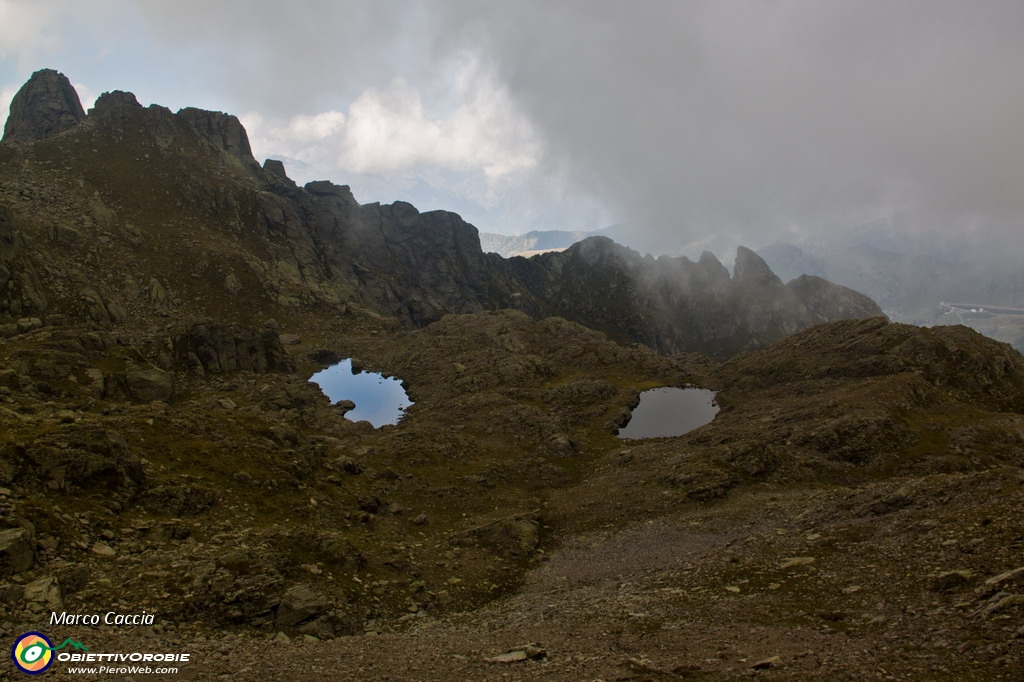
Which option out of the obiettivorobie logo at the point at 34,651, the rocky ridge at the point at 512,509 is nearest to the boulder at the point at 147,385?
the rocky ridge at the point at 512,509

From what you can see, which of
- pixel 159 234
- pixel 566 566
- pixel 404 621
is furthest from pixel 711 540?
pixel 159 234

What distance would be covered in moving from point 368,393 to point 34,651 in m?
81.6

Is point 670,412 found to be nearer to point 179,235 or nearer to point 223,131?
point 179,235

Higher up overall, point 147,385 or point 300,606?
point 147,385

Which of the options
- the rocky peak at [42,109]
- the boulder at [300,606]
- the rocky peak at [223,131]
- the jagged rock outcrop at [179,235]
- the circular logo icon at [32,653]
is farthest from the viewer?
the rocky peak at [223,131]

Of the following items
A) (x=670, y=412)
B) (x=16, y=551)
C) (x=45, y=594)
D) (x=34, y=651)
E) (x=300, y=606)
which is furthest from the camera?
(x=670, y=412)

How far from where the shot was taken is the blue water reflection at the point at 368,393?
82.7m

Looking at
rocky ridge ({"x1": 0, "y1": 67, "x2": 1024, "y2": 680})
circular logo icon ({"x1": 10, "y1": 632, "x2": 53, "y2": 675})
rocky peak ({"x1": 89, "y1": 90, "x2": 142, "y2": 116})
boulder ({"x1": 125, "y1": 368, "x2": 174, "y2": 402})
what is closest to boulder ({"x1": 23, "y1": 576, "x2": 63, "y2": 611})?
rocky ridge ({"x1": 0, "y1": 67, "x2": 1024, "y2": 680})

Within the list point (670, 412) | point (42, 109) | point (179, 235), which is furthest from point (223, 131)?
point (670, 412)

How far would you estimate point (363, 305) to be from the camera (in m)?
169

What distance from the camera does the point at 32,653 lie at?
15086 mm

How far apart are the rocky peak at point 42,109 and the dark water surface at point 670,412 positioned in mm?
187975

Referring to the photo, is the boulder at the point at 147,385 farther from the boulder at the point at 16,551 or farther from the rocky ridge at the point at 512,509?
the boulder at the point at 16,551

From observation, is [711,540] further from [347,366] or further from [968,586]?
[347,366]
